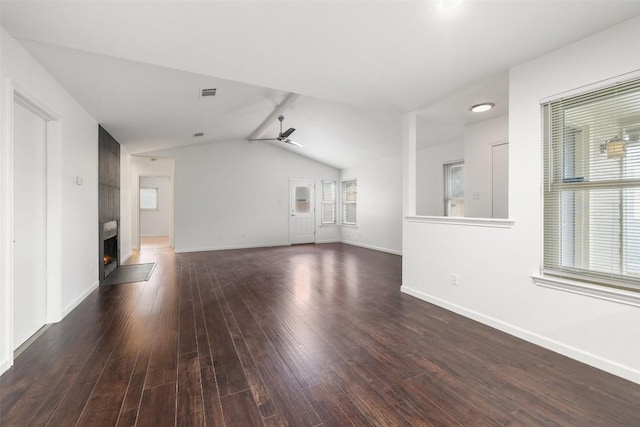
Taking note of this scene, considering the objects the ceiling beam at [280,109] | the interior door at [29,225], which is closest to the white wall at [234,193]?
the ceiling beam at [280,109]

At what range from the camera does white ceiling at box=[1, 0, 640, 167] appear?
1791mm

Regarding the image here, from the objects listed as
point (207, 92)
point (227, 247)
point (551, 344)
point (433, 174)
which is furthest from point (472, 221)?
point (227, 247)

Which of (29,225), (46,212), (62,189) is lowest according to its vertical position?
(29,225)

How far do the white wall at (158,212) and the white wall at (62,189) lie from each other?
818 centimetres

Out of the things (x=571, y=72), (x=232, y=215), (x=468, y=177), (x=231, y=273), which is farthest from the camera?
(x=232, y=215)

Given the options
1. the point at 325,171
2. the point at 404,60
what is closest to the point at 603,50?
the point at 404,60

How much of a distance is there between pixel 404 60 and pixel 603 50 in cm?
140

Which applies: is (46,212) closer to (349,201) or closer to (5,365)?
(5,365)

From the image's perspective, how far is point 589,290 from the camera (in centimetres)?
208

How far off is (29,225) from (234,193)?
5513 mm

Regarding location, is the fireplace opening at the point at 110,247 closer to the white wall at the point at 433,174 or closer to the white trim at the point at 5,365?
the white trim at the point at 5,365

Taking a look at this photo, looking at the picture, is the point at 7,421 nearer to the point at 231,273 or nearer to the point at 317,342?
the point at 317,342

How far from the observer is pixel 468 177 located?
14.9 feet

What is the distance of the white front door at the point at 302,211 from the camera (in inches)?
345
